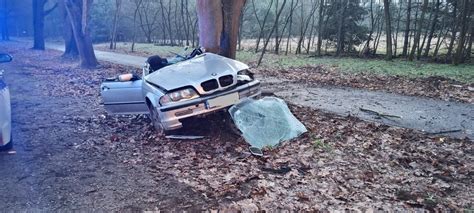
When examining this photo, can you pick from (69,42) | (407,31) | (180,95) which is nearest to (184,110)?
(180,95)

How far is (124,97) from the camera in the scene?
22.9ft

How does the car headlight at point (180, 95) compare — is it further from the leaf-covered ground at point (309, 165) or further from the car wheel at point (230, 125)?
the car wheel at point (230, 125)

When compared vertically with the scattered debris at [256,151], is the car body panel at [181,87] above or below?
above

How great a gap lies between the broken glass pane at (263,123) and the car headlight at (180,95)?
2.25 ft

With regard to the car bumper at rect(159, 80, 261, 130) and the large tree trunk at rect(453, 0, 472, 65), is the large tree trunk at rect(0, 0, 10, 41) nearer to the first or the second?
the large tree trunk at rect(453, 0, 472, 65)

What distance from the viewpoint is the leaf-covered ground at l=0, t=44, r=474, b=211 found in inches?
154

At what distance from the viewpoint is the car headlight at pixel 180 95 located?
18.8 ft

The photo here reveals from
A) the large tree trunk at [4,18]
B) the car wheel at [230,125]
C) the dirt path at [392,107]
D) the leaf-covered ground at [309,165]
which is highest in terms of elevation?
the large tree trunk at [4,18]

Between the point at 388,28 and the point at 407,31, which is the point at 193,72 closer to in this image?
the point at 388,28

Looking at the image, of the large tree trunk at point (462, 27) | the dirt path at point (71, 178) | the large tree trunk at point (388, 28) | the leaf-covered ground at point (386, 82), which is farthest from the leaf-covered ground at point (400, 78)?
the dirt path at point (71, 178)

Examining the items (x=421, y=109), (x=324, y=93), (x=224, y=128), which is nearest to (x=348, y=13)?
(x=324, y=93)

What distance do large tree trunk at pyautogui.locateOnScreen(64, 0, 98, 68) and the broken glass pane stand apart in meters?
12.2

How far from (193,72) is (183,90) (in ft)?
1.56

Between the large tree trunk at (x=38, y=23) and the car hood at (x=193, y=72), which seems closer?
the car hood at (x=193, y=72)
